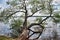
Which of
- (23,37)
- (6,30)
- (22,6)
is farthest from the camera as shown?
(6,30)

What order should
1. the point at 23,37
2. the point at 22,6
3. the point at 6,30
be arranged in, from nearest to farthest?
the point at 23,37
the point at 22,6
the point at 6,30

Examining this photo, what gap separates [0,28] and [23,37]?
0.39 m

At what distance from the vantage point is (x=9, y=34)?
1.91 meters

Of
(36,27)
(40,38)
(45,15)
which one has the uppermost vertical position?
(45,15)

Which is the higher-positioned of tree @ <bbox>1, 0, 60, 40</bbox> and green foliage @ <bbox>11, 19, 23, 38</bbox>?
tree @ <bbox>1, 0, 60, 40</bbox>

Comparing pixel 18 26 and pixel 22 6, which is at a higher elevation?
pixel 22 6

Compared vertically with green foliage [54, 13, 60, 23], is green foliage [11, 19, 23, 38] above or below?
below

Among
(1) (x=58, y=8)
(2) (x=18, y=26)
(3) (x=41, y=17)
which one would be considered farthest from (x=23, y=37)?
(1) (x=58, y=8)

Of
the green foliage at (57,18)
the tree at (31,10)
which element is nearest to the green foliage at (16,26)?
the tree at (31,10)

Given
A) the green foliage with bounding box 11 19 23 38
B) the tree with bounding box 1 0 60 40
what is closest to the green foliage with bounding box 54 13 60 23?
the tree with bounding box 1 0 60 40

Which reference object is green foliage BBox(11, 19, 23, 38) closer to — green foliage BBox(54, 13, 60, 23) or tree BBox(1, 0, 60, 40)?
tree BBox(1, 0, 60, 40)

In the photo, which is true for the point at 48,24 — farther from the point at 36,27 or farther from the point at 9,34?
the point at 9,34

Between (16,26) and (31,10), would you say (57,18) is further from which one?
(16,26)

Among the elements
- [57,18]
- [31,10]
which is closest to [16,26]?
[31,10]
